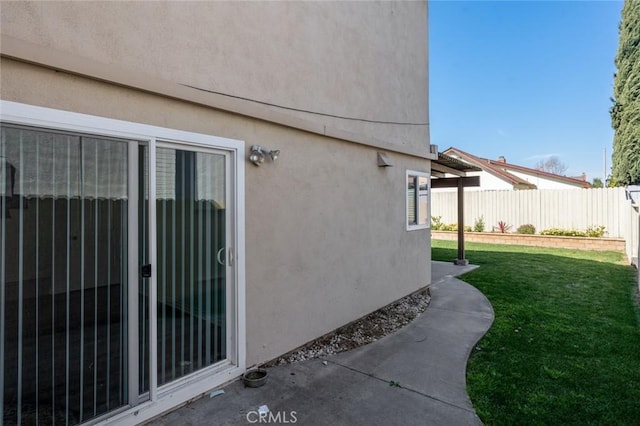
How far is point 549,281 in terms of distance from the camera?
8.99 meters

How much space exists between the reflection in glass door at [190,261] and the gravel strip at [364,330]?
39.4 inches

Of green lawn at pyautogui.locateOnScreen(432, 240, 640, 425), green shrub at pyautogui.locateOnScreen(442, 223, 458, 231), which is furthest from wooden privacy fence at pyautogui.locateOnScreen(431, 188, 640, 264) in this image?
green lawn at pyautogui.locateOnScreen(432, 240, 640, 425)

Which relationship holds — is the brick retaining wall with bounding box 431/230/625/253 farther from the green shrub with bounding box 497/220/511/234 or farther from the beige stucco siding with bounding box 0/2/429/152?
the beige stucco siding with bounding box 0/2/429/152

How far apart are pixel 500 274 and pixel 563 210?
931cm

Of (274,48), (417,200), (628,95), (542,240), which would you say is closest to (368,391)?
(274,48)

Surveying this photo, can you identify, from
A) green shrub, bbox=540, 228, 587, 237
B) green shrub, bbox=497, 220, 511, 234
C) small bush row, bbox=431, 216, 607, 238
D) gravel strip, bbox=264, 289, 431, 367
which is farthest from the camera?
green shrub, bbox=497, 220, 511, 234

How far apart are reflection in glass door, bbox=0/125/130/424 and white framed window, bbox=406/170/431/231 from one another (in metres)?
5.81

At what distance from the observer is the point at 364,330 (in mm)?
5734

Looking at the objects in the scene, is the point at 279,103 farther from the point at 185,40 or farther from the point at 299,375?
the point at 299,375

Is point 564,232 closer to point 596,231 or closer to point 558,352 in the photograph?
point 596,231

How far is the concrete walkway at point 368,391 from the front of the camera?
3.31 meters

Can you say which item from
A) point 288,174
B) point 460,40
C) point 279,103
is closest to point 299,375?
point 288,174


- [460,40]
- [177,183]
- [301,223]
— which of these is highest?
[460,40]

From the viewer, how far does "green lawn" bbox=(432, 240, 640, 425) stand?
345cm
